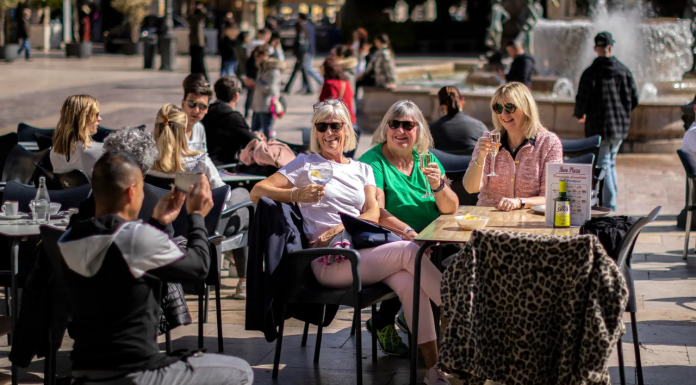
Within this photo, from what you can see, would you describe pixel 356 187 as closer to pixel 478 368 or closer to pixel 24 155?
pixel 478 368

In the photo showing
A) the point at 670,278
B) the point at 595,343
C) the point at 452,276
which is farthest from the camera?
the point at 670,278

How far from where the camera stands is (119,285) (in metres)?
3.28

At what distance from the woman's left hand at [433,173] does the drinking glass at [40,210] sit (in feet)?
6.53

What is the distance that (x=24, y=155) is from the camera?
6969mm

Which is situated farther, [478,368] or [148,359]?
[478,368]

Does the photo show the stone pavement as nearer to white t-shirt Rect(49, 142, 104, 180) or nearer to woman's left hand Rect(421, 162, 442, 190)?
woman's left hand Rect(421, 162, 442, 190)

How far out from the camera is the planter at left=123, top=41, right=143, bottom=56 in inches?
1398

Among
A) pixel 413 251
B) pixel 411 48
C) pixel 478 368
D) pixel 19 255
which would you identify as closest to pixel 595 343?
pixel 478 368

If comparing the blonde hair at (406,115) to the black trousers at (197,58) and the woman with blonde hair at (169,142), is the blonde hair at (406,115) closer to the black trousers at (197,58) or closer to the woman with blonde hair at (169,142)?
the woman with blonde hair at (169,142)

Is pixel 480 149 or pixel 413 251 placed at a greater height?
pixel 480 149

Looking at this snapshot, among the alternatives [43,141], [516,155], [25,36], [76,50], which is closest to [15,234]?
[516,155]

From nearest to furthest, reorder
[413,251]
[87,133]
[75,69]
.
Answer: [413,251], [87,133], [75,69]

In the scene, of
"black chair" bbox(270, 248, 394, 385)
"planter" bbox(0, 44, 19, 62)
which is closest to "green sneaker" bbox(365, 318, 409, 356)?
"black chair" bbox(270, 248, 394, 385)

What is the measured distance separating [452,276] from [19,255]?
2604 mm
